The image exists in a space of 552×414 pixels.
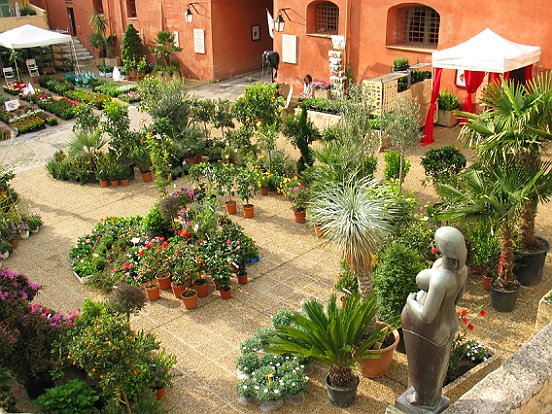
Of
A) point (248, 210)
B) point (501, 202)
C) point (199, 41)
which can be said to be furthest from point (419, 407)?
point (199, 41)

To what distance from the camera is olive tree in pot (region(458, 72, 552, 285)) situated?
27.0 ft

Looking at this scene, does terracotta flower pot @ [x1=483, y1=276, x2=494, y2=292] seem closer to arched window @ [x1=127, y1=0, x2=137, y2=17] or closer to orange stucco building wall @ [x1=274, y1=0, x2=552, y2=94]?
orange stucco building wall @ [x1=274, y1=0, x2=552, y2=94]

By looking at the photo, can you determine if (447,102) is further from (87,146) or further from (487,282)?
(87,146)

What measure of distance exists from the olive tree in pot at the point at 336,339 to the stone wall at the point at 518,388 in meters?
1.78

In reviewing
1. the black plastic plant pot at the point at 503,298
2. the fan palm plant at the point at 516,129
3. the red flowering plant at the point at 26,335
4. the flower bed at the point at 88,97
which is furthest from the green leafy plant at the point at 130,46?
the black plastic plant pot at the point at 503,298

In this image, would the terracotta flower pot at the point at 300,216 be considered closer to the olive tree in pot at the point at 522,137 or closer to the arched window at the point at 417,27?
the olive tree in pot at the point at 522,137

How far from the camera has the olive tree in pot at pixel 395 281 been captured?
7.50 meters

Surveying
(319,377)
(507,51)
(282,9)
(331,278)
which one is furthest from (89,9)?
(319,377)

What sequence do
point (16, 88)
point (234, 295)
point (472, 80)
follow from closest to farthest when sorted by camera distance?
point (234, 295) < point (472, 80) < point (16, 88)

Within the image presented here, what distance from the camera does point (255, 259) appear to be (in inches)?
401

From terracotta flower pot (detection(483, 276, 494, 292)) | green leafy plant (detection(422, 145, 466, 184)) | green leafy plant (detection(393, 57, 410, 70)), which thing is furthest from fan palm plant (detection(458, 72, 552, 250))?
green leafy plant (detection(393, 57, 410, 70))

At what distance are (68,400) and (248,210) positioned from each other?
5.92 m

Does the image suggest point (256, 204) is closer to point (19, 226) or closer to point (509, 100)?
point (19, 226)

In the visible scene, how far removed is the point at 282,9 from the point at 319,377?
575 inches
